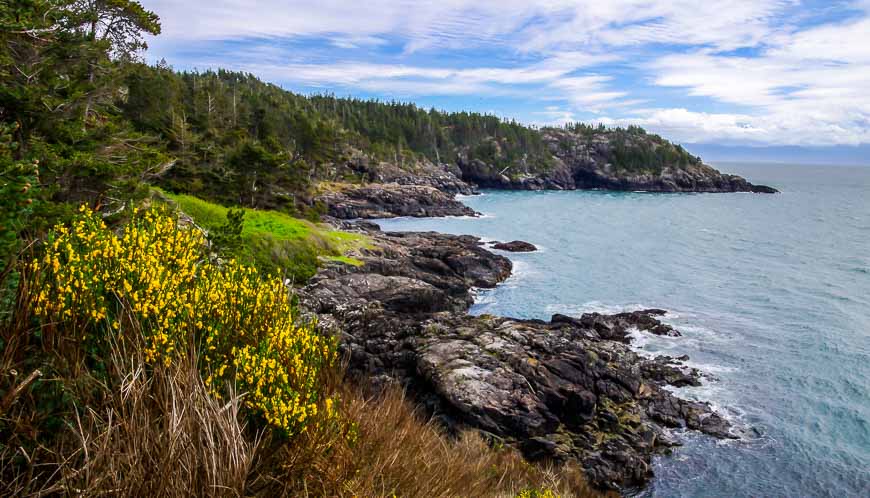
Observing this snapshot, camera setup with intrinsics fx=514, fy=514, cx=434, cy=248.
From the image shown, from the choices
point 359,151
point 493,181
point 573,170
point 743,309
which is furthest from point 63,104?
point 573,170

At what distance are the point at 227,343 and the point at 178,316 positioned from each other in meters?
0.62

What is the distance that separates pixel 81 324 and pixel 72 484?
1463 millimetres

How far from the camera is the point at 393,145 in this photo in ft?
446

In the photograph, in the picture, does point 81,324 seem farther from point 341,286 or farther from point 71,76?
point 341,286

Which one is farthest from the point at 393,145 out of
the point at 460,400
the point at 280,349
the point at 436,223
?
the point at 280,349

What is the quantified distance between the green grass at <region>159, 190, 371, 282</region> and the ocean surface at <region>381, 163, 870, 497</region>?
9522 millimetres

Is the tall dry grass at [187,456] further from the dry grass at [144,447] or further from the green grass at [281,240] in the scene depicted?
the green grass at [281,240]

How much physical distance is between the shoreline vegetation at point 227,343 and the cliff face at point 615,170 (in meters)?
105

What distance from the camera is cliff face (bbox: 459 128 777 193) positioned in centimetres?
13812

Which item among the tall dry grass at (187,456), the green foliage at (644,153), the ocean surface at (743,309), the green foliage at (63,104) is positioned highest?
the green foliage at (644,153)

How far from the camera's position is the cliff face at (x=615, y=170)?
13812 cm

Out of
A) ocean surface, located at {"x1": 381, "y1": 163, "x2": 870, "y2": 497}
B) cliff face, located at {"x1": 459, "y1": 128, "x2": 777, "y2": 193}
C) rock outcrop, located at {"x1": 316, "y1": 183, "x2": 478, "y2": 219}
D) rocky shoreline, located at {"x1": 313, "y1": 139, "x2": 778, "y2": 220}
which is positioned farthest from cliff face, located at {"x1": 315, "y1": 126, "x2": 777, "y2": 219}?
ocean surface, located at {"x1": 381, "y1": 163, "x2": 870, "y2": 497}

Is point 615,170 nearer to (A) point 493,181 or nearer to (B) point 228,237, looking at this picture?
(A) point 493,181

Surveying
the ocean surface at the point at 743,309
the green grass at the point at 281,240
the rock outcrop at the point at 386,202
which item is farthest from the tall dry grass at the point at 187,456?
the rock outcrop at the point at 386,202
